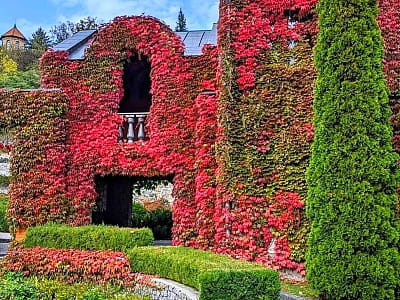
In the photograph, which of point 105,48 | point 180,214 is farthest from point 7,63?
point 180,214

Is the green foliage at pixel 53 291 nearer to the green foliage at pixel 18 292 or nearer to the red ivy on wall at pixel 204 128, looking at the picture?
the green foliage at pixel 18 292

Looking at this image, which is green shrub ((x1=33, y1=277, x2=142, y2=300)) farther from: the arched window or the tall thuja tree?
the arched window

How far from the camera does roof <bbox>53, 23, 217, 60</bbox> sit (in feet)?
40.2

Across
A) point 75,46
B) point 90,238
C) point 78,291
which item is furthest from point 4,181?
point 78,291

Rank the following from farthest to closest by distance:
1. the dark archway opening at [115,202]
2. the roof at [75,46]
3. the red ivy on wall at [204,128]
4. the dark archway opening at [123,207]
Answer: the dark archway opening at [115,202]
the dark archway opening at [123,207]
the roof at [75,46]
the red ivy on wall at [204,128]

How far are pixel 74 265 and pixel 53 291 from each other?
4.51 ft

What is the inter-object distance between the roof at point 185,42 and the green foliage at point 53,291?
597 centimetres

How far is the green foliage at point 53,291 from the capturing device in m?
6.57

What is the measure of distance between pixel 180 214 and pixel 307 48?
458cm

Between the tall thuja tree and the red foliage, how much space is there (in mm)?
3348

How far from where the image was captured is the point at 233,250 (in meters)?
9.21

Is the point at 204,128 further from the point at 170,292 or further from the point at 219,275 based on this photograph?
the point at 219,275

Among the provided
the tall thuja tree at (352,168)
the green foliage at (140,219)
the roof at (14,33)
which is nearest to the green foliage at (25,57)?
the roof at (14,33)

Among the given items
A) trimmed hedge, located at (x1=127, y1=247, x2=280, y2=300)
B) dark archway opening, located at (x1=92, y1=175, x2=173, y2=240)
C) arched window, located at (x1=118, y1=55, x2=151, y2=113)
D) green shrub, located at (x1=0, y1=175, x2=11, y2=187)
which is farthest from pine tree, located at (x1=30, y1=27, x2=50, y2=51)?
trimmed hedge, located at (x1=127, y1=247, x2=280, y2=300)
